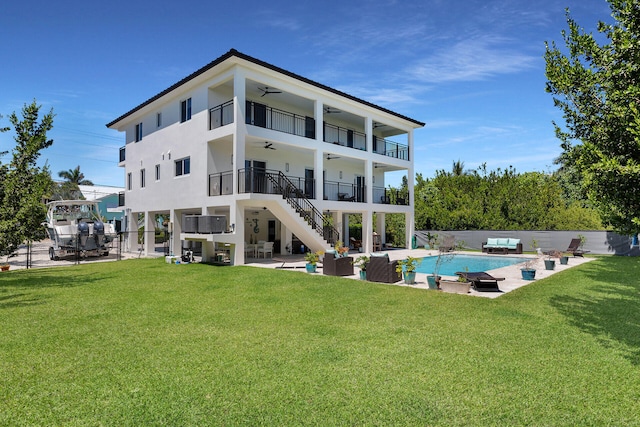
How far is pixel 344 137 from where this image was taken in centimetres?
2564

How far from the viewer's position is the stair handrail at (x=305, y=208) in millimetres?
17719

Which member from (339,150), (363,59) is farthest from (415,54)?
(339,150)

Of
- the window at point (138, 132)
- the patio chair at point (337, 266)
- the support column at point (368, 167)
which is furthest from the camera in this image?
the window at point (138, 132)

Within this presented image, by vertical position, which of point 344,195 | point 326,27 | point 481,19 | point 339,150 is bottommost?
point 344,195

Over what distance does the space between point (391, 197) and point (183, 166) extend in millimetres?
15016

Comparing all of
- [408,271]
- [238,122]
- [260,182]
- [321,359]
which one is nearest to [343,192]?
[260,182]

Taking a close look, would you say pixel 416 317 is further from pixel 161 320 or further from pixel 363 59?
pixel 363 59

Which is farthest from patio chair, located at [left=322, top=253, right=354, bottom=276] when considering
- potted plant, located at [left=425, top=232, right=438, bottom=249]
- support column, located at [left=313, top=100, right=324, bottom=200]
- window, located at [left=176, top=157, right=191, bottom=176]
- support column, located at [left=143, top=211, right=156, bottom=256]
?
potted plant, located at [left=425, top=232, right=438, bottom=249]

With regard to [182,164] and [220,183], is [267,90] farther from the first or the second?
[182,164]

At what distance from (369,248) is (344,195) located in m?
4.00

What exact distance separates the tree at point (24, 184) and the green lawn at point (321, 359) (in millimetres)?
2515

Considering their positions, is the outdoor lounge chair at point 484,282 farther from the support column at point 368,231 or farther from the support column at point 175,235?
the support column at point 175,235

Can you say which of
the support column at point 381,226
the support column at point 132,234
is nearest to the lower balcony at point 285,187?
the support column at point 381,226

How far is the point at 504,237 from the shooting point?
24.6 m
